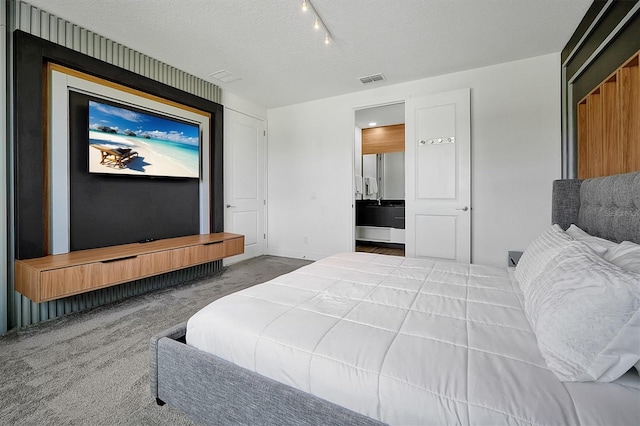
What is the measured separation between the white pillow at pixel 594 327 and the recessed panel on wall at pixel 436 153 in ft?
9.46

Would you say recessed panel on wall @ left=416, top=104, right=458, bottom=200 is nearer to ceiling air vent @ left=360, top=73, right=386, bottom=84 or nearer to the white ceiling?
the white ceiling

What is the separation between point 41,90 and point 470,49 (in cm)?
412

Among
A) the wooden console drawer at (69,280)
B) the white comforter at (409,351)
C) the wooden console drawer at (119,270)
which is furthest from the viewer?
the wooden console drawer at (119,270)

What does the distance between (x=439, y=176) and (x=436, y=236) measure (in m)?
0.79

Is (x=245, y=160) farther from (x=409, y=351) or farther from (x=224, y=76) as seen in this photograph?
(x=409, y=351)

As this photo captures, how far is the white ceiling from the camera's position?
7.91 feet

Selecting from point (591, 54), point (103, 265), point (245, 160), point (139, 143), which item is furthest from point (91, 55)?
point (591, 54)

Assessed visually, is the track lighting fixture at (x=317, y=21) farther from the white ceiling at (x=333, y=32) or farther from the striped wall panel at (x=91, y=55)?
the striped wall panel at (x=91, y=55)

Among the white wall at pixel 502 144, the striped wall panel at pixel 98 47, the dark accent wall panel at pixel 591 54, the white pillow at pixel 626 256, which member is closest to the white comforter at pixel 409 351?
→ the white pillow at pixel 626 256

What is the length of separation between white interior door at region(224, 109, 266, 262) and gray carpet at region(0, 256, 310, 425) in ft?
5.97

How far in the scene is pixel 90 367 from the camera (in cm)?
177

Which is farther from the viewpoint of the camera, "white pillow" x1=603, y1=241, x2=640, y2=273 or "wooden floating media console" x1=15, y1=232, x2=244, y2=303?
"wooden floating media console" x1=15, y1=232, x2=244, y2=303

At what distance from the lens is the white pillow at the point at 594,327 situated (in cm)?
79

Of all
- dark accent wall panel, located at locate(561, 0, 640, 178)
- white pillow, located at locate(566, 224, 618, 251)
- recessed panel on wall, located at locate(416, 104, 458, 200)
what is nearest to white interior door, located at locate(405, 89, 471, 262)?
recessed panel on wall, located at locate(416, 104, 458, 200)
